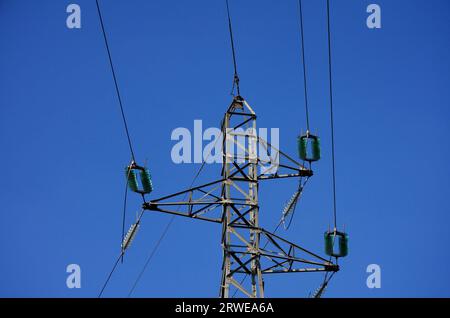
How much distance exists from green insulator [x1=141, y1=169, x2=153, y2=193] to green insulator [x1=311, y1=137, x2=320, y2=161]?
627 cm

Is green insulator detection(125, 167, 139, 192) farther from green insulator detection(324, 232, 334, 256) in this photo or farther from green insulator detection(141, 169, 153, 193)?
green insulator detection(324, 232, 334, 256)

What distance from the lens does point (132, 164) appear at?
26.3 meters

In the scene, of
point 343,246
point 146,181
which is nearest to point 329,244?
point 343,246

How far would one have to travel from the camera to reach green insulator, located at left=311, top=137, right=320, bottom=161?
28219 mm

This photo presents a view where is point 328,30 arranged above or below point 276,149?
above

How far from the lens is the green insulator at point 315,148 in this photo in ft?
92.6

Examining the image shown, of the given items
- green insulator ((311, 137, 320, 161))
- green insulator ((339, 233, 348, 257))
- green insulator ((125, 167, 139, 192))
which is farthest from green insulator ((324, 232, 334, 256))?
green insulator ((125, 167, 139, 192))

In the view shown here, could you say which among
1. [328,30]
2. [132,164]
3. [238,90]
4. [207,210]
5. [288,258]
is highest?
[328,30]

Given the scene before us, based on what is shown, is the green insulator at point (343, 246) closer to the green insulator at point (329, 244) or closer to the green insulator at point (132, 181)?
the green insulator at point (329, 244)
